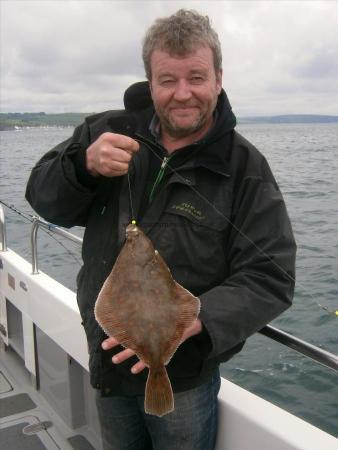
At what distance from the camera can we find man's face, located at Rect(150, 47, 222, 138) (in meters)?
2.13

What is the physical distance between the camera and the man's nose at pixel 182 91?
6.95 feet

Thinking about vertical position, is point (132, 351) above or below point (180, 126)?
below

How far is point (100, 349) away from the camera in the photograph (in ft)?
7.38

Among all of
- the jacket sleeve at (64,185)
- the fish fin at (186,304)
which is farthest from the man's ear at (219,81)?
the fish fin at (186,304)

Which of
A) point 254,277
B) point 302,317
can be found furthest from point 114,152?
point 302,317

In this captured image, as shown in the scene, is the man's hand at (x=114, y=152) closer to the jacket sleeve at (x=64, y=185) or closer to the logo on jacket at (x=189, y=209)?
the jacket sleeve at (x=64, y=185)

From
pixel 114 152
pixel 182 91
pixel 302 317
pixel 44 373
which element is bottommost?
pixel 302 317

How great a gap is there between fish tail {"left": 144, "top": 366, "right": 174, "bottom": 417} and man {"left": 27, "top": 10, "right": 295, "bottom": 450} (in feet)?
0.23

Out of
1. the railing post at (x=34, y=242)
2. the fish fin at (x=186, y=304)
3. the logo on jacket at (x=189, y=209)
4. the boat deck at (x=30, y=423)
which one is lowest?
the boat deck at (x=30, y=423)

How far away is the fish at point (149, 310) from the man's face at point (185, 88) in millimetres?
589

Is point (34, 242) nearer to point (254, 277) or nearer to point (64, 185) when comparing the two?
point (64, 185)

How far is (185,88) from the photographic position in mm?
2125

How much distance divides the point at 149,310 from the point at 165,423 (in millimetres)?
703

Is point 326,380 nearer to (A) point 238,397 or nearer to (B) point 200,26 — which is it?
(A) point 238,397
